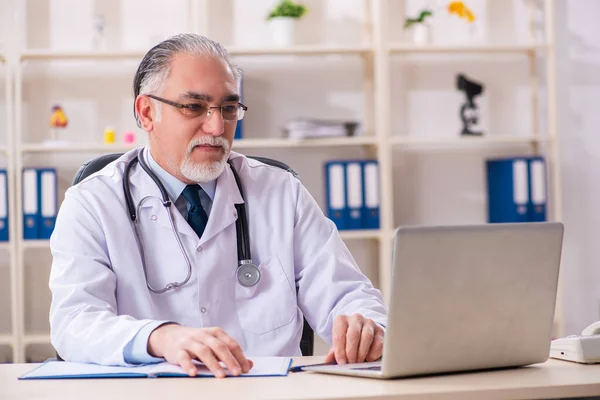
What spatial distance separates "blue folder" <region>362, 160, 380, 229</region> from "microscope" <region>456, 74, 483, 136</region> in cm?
51

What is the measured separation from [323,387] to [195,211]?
80 cm

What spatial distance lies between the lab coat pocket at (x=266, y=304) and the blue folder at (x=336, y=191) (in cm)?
181

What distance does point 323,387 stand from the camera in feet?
3.84

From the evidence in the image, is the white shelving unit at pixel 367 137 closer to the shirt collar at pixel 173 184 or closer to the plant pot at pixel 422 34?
the plant pot at pixel 422 34

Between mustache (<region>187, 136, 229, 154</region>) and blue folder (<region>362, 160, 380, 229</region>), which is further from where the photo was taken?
blue folder (<region>362, 160, 380, 229</region>)

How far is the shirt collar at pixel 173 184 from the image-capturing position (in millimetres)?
1924

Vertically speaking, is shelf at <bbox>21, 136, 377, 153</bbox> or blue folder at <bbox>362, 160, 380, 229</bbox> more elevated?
shelf at <bbox>21, 136, 377, 153</bbox>

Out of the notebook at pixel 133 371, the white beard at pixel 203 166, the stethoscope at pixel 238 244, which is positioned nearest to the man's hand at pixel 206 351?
the notebook at pixel 133 371

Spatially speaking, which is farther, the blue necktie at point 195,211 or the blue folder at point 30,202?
the blue folder at point 30,202

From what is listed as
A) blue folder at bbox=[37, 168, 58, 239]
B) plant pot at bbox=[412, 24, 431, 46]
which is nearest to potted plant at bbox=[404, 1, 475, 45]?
plant pot at bbox=[412, 24, 431, 46]

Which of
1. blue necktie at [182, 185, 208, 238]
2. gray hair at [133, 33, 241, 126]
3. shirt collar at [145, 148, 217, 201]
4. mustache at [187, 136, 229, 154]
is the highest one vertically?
gray hair at [133, 33, 241, 126]

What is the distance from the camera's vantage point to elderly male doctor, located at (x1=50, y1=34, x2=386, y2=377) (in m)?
1.73

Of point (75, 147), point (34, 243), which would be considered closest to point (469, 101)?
point (75, 147)

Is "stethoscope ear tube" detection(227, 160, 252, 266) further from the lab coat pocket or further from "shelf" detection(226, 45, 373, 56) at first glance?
"shelf" detection(226, 45, 373, 56)
